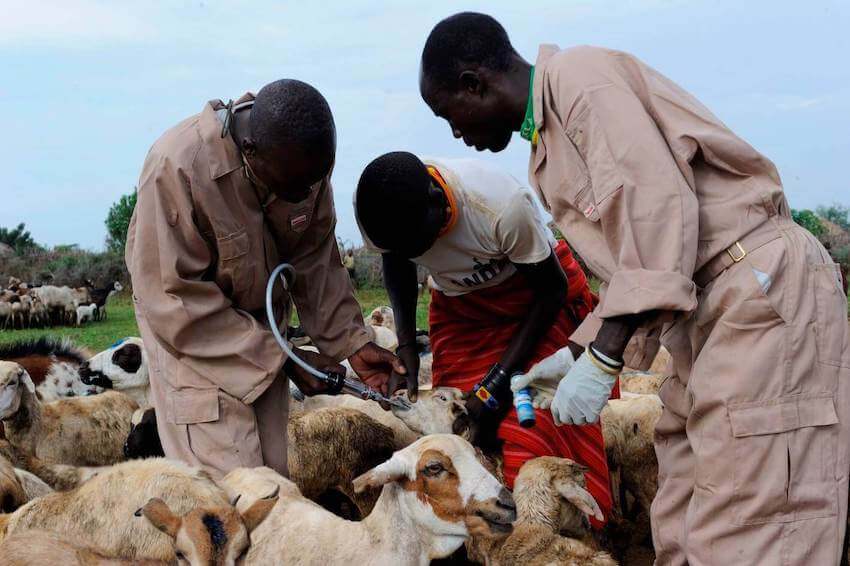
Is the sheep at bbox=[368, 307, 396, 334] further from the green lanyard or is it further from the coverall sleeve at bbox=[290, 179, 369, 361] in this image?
the green lanyard

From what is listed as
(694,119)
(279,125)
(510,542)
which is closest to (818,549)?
(694,119)

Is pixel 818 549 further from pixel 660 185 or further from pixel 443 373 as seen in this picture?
pixel 443 373

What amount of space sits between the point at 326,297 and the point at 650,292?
2.33m

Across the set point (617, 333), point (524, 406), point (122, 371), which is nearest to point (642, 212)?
point (617, 333)

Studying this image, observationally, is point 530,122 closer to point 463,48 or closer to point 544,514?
point 463,48

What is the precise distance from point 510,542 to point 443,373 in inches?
44.3

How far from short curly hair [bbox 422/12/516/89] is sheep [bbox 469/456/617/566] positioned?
246 centimetres

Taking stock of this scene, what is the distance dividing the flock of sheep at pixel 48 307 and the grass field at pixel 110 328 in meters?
0.36

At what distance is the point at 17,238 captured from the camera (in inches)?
1591

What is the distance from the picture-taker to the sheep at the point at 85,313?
21.7 meters

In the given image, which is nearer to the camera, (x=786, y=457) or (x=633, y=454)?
(x=786, y=457)

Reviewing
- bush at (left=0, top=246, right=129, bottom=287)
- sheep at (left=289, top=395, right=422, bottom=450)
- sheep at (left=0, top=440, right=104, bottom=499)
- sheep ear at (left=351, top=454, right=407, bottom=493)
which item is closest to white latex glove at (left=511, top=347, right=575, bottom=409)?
sheep ear at (left=351, top=454, right=407, bottom=493)

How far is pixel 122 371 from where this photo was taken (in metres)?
8.20

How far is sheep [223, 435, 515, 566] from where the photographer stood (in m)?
4.15
